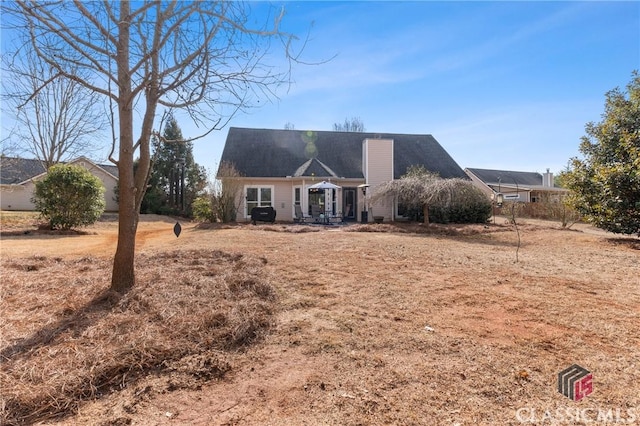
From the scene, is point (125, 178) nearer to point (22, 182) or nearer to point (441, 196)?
point (441, 196)

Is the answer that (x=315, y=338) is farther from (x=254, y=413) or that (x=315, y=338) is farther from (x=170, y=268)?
(x=170, y=268)

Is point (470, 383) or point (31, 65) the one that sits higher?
point (31, 65)

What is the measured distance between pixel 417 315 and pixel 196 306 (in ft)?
8.10

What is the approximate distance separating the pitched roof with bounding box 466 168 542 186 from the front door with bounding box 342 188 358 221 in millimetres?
18595

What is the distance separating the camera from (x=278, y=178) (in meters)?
18.5

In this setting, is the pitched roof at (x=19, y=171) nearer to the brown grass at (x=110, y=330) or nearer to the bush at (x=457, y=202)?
the brown grass at (x=110, y=330)

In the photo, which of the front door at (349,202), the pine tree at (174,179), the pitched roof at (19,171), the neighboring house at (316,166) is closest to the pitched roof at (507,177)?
the neighboring house at (316,166)

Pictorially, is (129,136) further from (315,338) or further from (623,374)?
(623,374)

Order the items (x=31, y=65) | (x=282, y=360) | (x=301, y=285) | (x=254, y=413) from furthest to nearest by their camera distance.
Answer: (x=301, y=285)
(x=31, y=65)
(x=282, y=360)
(x=254, y=413)

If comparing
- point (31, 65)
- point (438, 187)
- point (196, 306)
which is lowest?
point (196, 306)

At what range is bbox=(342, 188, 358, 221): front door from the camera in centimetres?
2030

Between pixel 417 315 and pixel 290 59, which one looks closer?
pixel 417 315

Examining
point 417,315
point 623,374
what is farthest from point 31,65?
point 623,374

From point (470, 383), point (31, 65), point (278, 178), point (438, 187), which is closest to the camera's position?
point (470, 383)
